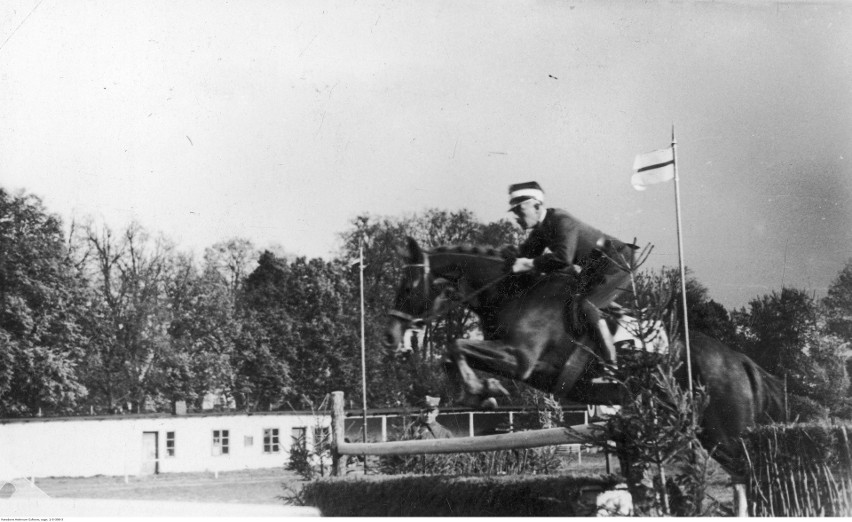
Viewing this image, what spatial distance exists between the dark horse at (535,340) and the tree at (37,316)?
549 centimetres

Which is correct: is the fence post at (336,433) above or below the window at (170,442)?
above

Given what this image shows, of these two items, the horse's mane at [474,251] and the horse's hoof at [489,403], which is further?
the horse's mane at [474,251]

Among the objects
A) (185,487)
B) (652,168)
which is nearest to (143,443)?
(185,487)

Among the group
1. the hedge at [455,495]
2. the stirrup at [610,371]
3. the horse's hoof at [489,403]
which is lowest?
the hedge at [455,495]

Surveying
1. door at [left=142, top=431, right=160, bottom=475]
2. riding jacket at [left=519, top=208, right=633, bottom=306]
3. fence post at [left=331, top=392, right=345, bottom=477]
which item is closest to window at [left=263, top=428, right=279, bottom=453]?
door at [left=142, top=431, right=160, bottom=475]

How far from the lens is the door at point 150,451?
1513cm

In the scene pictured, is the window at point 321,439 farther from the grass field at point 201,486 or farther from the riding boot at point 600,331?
the riding boot at point 600,331

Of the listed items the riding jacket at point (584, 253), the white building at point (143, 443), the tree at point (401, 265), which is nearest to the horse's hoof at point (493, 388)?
the tree at point (401, 265)

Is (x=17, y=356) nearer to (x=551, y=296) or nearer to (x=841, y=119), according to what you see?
(x=551, y=296)

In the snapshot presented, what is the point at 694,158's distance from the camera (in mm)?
7258

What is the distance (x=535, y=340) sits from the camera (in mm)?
6363

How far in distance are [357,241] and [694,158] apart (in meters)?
3.31

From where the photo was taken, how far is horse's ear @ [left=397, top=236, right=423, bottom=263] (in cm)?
648

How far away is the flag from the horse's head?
184 cm
